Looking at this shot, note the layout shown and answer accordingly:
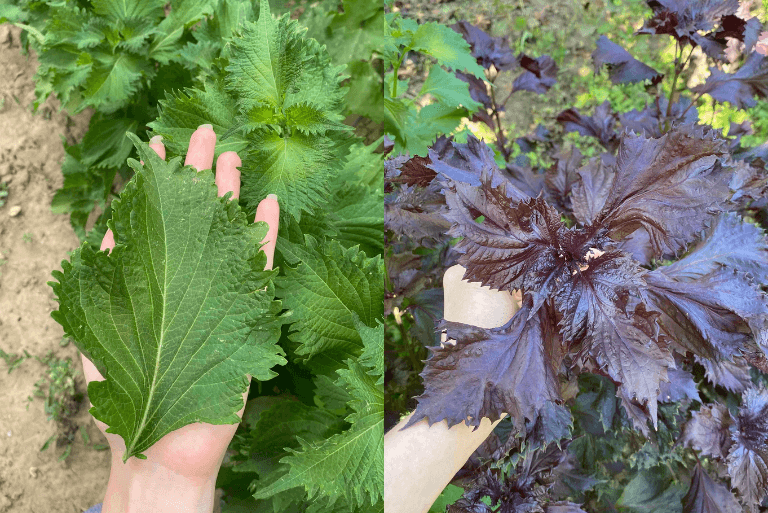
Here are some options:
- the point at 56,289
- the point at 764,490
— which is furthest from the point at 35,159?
the point at 764,490

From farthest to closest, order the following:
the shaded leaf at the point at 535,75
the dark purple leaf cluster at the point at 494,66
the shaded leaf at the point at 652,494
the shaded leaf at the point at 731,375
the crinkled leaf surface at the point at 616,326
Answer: the shaded leaf at the point at 535,75, the dark purple leaf cluster at the point at 494,66, the shaded leaf at the point at 652,494, the shaded leaf at the point at 731,375, the crinkled leaf surface at the point at 616,326

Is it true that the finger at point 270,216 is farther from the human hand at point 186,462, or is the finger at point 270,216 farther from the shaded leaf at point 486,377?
the shaded leaf at point 486,377

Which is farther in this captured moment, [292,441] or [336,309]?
[292,441]

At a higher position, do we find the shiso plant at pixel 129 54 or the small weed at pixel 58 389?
the shiso plant at pixel 129 54

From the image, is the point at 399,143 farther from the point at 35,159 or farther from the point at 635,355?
the point at 35,159

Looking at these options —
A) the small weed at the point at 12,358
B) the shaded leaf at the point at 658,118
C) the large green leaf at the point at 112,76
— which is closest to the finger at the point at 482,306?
the shaded leaf at the point at 658,118

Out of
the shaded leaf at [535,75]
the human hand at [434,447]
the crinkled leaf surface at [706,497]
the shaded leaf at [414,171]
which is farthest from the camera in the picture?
the shaded leaf at [535,75]

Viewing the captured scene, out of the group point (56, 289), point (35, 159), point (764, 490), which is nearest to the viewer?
point (56, 289)

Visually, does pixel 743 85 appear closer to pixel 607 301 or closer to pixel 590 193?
pixel 590 193
